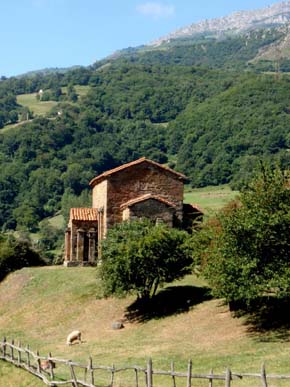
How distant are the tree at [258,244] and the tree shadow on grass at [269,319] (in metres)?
1.77

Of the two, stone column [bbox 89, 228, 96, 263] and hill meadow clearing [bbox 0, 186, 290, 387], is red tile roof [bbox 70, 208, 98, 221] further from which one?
hill meadow clearing [bbox 0, 186, 290, 387]

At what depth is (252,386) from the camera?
22.4 metres

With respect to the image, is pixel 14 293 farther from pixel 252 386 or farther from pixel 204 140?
pixel 204 140

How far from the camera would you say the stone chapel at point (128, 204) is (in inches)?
2074

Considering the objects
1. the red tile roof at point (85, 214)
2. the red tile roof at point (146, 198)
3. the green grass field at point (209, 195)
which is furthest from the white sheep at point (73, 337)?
the green grass field at point (209, 195)

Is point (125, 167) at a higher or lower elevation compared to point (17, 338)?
higher

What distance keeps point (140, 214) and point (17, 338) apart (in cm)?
1570

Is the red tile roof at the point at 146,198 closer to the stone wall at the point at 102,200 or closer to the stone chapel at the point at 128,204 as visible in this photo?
the stone chapel at the point at 128,204

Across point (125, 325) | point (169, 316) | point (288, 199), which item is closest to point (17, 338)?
point (125, 325)

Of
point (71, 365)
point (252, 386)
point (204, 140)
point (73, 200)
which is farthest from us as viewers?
point (204, 140)

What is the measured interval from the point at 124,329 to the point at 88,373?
38.5ft

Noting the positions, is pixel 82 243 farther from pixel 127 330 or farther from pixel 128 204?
Answer: pixel 127 330

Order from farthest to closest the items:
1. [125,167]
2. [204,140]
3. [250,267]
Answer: [204,140] → [125,167] → [250,267]

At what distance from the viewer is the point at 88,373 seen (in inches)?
1083
